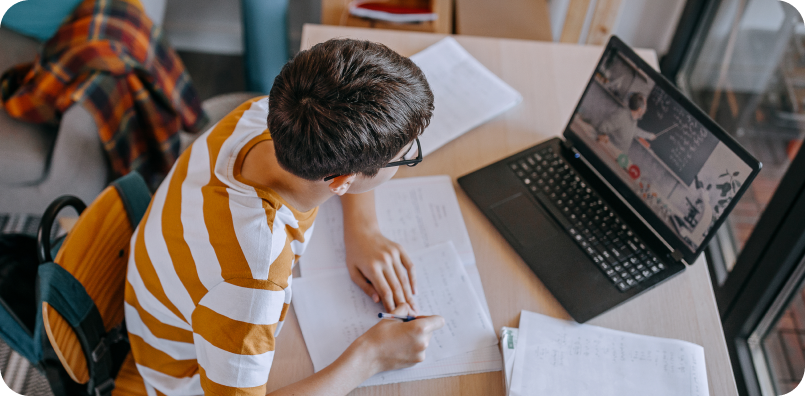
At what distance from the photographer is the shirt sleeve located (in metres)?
0.70

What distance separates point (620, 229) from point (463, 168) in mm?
310

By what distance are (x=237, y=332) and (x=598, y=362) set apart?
524mm

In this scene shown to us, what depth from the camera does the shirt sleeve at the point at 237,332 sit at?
0.70 meters

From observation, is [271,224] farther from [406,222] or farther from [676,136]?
[676,136]

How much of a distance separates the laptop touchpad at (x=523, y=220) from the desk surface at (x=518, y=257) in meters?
0.03

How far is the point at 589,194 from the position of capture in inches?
40.3

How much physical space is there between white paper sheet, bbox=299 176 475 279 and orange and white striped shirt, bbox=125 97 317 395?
0.20 ft

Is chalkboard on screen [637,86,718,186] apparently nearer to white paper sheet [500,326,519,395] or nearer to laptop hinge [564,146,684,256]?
laptop hinge [564,146,684,256]

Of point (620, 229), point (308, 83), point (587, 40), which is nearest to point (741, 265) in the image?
point (620, 229)

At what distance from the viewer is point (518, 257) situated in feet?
3.15

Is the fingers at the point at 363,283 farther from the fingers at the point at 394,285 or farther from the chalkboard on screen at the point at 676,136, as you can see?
the chalkboard on screen at the point at 676,136

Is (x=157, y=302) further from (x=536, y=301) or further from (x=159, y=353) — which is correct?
(x=536, y=301)

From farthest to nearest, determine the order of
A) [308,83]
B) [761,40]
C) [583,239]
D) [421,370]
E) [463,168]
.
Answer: [761,40], [463,168], [583,239], [421,370], [308,83]

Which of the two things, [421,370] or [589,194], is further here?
[589,194]
